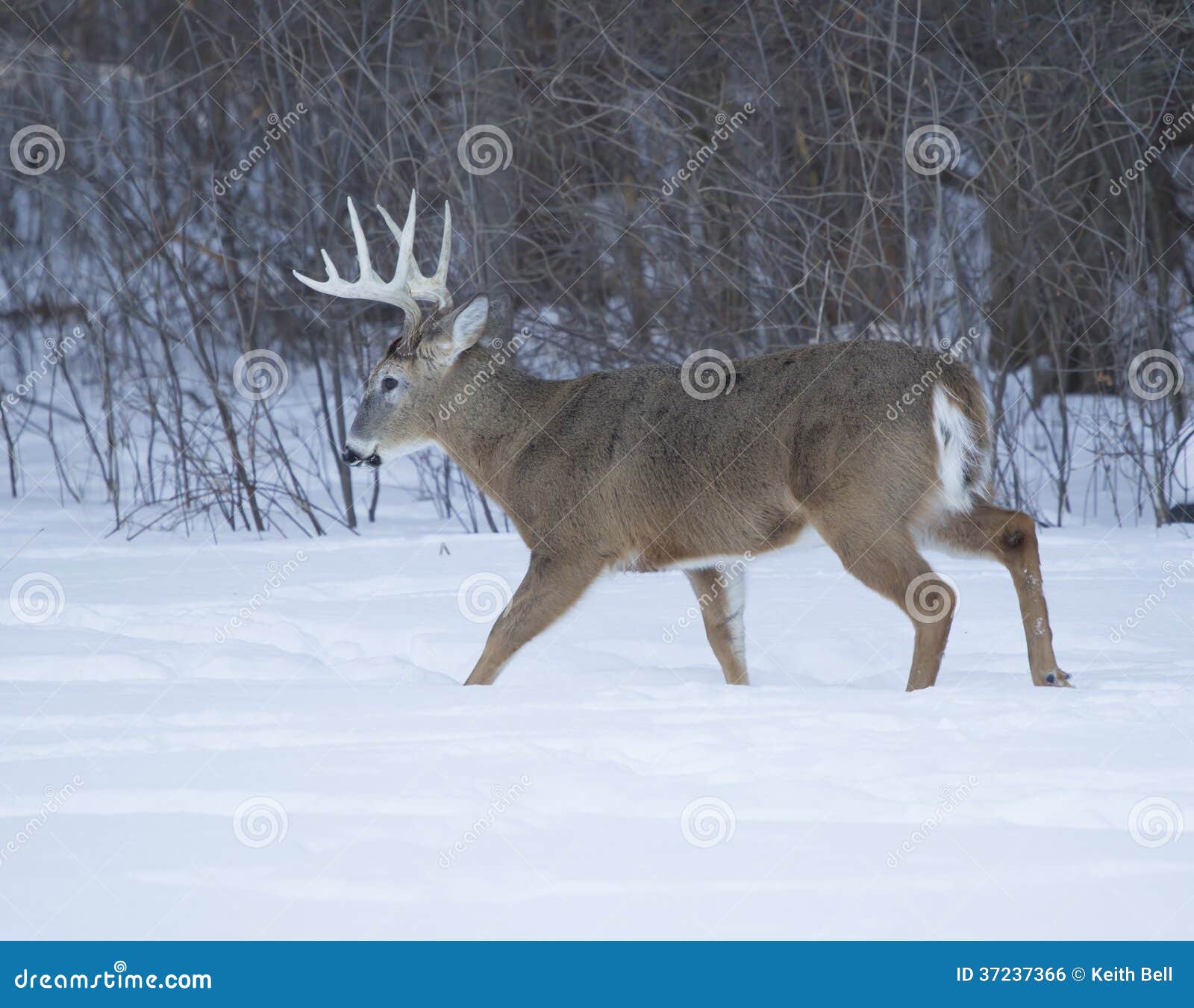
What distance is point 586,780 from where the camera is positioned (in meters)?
4.18

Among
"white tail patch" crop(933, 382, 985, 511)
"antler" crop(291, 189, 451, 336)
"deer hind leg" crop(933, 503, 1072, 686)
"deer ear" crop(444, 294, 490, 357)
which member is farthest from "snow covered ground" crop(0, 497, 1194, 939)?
"antler" crop(291, 189, 451, 336)

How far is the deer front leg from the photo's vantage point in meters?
6.21

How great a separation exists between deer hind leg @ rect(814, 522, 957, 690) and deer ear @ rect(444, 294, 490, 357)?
2.18 m

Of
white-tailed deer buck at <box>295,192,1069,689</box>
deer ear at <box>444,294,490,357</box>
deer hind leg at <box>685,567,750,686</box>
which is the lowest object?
deer hind leg at <box>685,567,750,686</box>

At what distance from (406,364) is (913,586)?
2.80m

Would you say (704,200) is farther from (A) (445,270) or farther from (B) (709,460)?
(B) (709,460)

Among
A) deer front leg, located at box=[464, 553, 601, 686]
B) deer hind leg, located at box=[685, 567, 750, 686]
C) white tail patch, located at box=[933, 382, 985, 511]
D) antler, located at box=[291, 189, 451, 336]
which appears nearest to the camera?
white tail patch, located at box=[933, 382, 985, 511]

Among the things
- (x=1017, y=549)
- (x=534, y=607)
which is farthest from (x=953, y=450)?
(x=534, y=607)

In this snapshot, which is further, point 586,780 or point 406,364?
point 406,364

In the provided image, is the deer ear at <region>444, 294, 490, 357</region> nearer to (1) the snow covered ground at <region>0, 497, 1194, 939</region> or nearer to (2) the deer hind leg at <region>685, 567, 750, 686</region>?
(1) the snow covered ground at <region>0, 497, 1194, 939</region>

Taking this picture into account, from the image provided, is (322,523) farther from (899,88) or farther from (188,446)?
(899,88)

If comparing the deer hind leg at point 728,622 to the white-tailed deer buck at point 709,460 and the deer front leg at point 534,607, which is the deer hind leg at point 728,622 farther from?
the deer front leg at point 534,607

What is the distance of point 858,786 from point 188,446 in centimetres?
763

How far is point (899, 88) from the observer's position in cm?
1012
